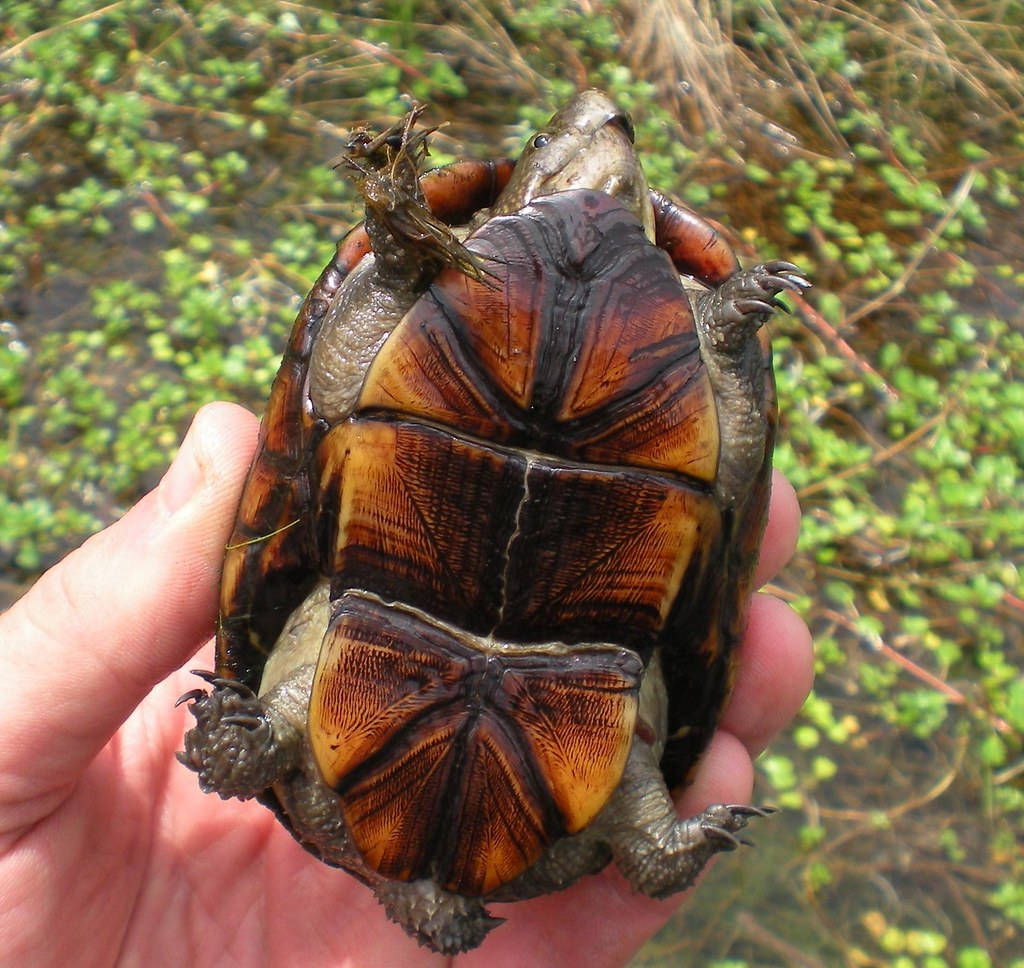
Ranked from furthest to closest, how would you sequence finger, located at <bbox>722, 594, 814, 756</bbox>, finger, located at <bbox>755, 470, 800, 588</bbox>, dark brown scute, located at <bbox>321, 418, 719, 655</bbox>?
finger, located at <bbox>755, 470, 800, 588</bbox> → finger, located at <bbox>722, 594, 814, 756</bbox> → dark brown scute, located at <bbox>321, 418, 719, 655</bbox>

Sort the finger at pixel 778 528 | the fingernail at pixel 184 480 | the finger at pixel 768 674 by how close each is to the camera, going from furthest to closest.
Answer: the finger at pixel 778 528, the finger at pixel 768 674, the fingernail at pixel 184 480

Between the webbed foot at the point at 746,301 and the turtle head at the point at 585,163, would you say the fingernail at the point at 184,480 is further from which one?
the webbed foot at the point at 746,301

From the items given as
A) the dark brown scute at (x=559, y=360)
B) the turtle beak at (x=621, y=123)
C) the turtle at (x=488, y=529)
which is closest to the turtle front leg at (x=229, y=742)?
the turtle at (x=488, y=529)

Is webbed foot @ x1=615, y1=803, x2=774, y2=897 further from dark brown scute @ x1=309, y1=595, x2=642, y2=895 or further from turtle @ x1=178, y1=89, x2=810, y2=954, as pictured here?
dark brown scute @ x1=309, y1=595, x2=642, y2=895

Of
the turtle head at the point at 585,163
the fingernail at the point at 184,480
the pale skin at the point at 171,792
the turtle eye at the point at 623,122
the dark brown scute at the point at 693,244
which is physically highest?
the turtle eye at the point at 623,122

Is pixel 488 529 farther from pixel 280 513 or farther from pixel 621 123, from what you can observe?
pixel 621 123

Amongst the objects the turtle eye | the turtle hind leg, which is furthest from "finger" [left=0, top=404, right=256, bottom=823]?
the turtle eye

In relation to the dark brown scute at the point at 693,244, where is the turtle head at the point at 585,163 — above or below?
above
